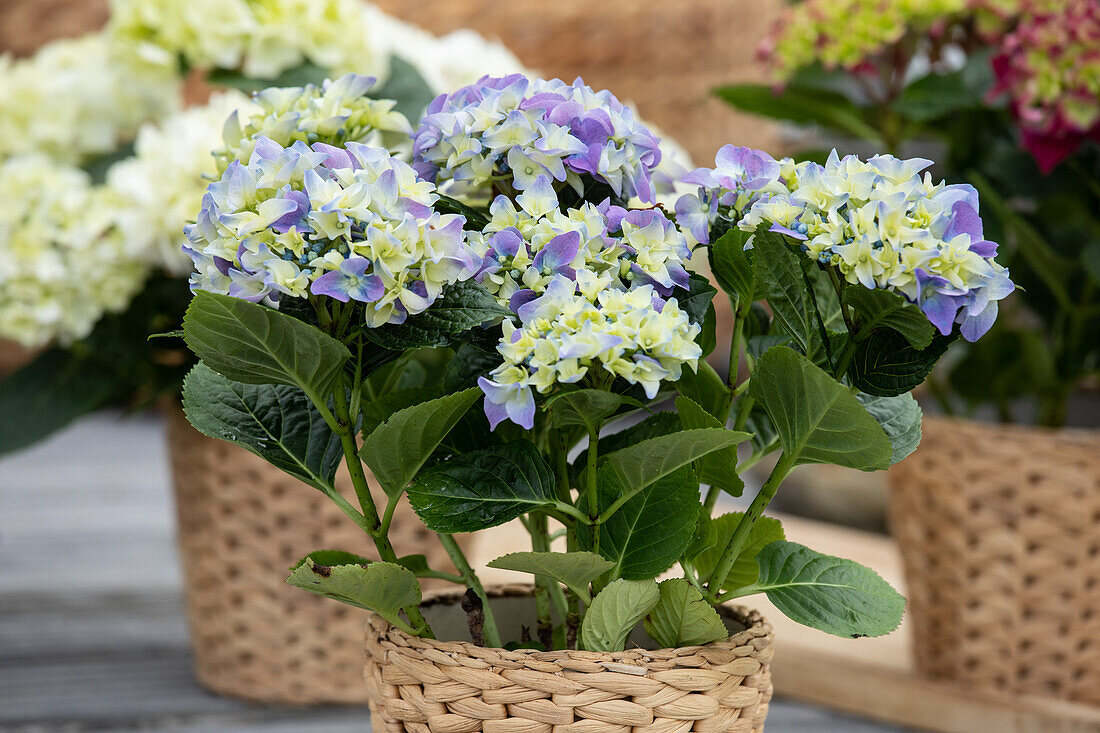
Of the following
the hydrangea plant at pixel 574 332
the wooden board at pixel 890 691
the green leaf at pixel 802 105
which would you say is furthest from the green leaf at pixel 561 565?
the green leaf at pixel 802 105

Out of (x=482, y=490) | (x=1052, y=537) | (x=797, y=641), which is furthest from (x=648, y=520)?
(x=797, y=641)

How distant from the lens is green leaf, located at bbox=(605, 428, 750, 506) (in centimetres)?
34

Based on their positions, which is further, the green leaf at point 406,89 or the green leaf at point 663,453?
the green leaf at point 406,89

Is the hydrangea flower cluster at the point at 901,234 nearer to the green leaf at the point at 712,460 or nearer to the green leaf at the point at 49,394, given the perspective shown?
the green leaf at the point at 712,460

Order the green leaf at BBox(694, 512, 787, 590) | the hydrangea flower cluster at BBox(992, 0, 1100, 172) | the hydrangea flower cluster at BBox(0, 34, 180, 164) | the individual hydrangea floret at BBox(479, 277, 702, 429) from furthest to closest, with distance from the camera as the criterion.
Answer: the hydrangea flower cluster at BBox(0, 34, 180, 164) → the hydrangea flower cluster at BBox(992, 0, 1100, 172) → the green leaf at BBox(694, 512, 787, 590) → the individual hydrangea floret at BBox(479, 277, 702, 429)

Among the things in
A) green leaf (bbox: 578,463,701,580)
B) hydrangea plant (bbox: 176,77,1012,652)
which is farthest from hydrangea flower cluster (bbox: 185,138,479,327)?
green leaf (bbox: 578,463,701,580)

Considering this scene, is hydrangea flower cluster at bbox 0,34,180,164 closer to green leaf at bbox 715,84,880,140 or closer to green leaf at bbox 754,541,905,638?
green leaf at bbox 715,84,880,140

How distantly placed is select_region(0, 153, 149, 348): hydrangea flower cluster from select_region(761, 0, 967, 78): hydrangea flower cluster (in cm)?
51

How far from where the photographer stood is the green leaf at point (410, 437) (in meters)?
0.35

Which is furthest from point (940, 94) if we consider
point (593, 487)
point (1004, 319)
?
point (593, 487)

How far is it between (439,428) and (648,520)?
83mm

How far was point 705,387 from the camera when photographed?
16.3 inches

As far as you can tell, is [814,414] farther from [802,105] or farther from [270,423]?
[802,105]

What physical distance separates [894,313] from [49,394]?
0.66 meters
